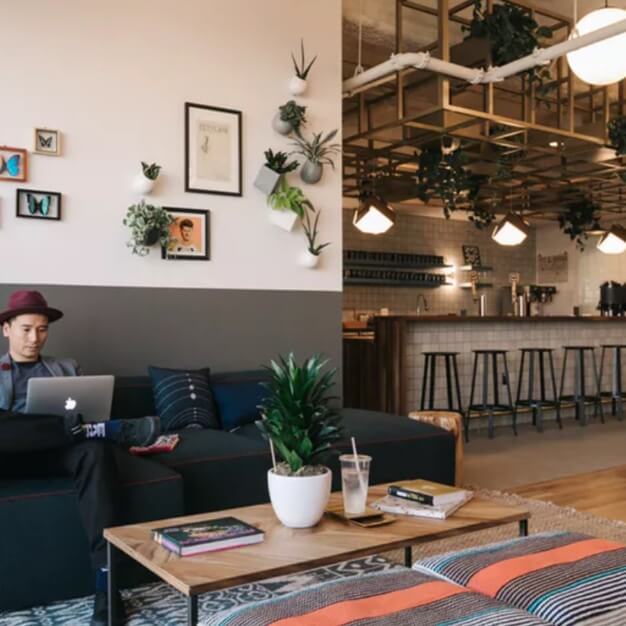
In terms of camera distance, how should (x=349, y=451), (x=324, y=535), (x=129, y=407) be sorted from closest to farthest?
(x=324, y=535)
(x=349, y=451)
(x=129, y=407)

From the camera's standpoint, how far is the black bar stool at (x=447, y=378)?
702cm

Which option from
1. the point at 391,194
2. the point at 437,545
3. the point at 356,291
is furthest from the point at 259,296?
the point at 356,291

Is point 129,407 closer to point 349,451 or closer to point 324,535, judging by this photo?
point 349,451

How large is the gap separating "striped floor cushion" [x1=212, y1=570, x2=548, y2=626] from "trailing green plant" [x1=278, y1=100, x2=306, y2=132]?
372 cm

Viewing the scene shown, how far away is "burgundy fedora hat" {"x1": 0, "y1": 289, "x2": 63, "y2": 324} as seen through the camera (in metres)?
3.53

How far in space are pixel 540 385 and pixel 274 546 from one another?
6418 mm

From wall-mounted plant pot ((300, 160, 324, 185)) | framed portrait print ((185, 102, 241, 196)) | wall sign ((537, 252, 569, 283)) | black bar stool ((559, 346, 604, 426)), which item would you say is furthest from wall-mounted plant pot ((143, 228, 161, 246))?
wall sign ((537, 252, 569, 283))

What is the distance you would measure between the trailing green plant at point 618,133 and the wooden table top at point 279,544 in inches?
197

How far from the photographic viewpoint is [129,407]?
13.8 ft

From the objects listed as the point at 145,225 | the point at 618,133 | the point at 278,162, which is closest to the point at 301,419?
the point at 145,225

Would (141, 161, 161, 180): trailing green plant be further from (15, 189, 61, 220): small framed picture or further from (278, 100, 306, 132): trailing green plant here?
(278, 100, 306, 132): trailing green plant

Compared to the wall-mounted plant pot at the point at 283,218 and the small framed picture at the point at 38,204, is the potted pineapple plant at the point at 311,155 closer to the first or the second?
the wall-mounted plant pot at the point at 283,218

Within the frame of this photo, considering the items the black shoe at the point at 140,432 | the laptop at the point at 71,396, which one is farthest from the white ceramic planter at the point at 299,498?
the black shoe at the point at 140,432

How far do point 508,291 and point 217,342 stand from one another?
937cm
